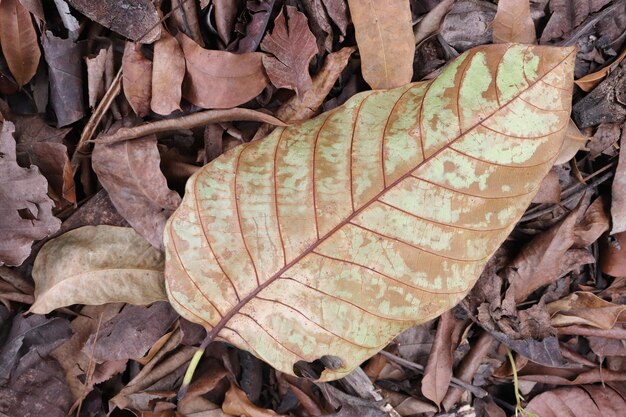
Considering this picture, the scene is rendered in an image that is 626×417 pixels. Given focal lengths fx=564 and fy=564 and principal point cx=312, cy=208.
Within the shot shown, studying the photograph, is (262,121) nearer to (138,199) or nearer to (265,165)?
(265,165)

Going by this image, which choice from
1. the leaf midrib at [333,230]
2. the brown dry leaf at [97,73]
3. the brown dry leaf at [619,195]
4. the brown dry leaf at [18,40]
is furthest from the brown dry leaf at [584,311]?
the brown dry leaf at [18,40]

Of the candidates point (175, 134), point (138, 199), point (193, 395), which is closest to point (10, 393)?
point (193, 395)

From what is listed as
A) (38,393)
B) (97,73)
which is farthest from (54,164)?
(38,393)

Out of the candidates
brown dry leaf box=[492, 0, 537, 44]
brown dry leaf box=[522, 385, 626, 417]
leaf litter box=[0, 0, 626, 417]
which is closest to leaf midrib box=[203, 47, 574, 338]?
leaf litter box=[0, 0, 626, 417]

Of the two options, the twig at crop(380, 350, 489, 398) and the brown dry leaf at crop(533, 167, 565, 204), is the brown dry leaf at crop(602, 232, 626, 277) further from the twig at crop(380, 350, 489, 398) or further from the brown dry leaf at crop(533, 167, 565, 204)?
the twig at crop(380, 350, 489, 398)

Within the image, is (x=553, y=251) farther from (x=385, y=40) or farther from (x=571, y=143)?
(x=385, y=40)
